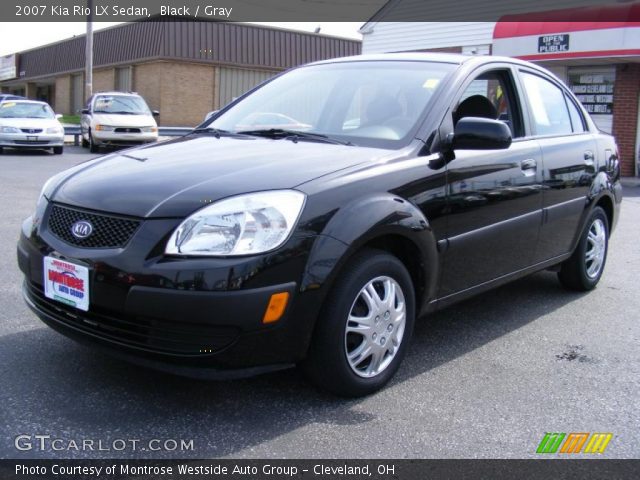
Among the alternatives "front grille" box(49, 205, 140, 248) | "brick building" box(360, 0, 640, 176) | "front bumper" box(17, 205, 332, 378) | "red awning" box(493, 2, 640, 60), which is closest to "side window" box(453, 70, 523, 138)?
"front bumper" box(17, 205, 332, 378)

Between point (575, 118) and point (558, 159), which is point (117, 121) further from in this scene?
point (558, 159)

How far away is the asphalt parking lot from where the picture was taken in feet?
9.27

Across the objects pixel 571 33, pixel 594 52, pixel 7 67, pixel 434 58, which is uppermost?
pixel 7 67

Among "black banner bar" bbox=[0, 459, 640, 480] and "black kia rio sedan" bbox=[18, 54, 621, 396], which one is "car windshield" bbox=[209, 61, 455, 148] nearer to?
"black kia rio sedan" bbox=[18, 54, 621, 396]

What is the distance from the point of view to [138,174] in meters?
3.19

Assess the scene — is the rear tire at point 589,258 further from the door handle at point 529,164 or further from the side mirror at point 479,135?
the side mirror at point 479,135

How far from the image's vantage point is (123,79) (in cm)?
3450

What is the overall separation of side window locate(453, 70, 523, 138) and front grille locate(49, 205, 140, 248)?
2.16 meters

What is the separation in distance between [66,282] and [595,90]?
16.1 m

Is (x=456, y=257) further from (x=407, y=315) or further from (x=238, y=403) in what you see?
(x=238, y=403)

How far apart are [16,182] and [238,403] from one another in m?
9.41

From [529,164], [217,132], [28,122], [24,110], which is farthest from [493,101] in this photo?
[24,110]

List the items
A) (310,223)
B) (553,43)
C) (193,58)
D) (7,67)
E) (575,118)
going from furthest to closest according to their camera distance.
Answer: (7,67)
(193,58)
(553,43)
(575,118)
(310,223)

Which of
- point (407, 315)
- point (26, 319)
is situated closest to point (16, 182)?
point (26, 319)
